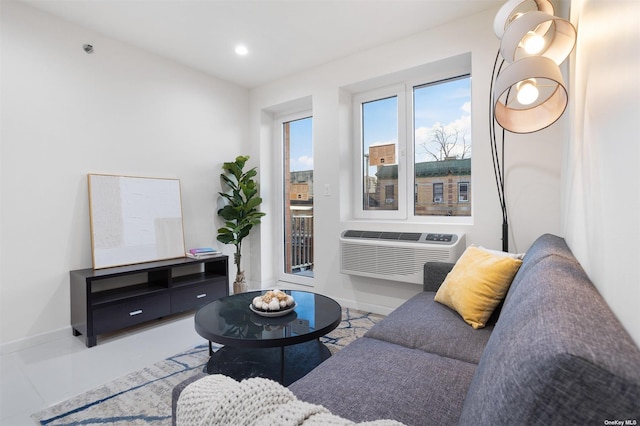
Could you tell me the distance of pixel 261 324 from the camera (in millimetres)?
1808

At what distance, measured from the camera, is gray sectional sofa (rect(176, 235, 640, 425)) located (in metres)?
0.43

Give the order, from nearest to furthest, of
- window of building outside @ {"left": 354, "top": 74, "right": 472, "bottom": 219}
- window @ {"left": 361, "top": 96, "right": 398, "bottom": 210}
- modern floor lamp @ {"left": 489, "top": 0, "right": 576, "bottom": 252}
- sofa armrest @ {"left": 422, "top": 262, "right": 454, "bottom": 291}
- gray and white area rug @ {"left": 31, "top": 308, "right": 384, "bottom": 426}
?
1. modern floor lamp @ {"left": 489, "top": 0, "right": 576, "bottom": 252}
2. gray and white area rug @ {"left": 31, "top": 308, "right": 384, "bottom": 426}
3. sofa armrest @ {"left": 422, "top": 262, "right": 454, "bottom": 291}
4. window of building outside @ {"left": 354, "top": 74, "right": 472, "bottom": 219}
5. window @ {"left": 361, "top": 96, "right": 398, "bottom": 210}

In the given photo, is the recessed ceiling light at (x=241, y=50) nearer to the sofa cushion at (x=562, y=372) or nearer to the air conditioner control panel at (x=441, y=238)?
the air conditioner control panel at (x=441, y=238)

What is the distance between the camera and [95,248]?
278cm

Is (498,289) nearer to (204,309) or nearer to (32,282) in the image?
(204,309)

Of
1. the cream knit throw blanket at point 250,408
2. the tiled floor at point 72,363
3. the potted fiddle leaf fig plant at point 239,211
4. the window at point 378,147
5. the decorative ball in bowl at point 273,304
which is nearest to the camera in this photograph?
the cream knit throw blanket at point 250,408

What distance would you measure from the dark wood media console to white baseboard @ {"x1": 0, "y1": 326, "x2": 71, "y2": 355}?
0.29 feet

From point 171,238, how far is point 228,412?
3040 millimetres

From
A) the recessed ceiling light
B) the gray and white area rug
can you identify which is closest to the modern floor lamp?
the gray and white area rug

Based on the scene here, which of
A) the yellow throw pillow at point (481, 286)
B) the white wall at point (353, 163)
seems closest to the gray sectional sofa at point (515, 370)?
the yellow throw pillow at point (481, 286)

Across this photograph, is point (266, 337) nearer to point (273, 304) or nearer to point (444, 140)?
point (273, 304)

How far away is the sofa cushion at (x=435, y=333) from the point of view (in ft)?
4.63

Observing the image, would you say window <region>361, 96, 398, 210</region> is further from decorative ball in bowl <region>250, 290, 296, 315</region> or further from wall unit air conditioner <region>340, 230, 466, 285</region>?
decorative ball in bowl <region>250, 290, 296, 315</region>

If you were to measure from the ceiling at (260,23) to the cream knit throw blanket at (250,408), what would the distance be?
8.94 feet
